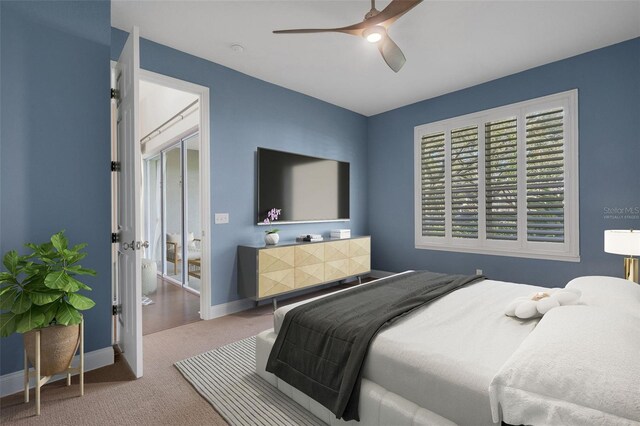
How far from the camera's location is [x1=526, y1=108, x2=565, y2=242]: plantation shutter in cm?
348

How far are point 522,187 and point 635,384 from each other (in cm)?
326

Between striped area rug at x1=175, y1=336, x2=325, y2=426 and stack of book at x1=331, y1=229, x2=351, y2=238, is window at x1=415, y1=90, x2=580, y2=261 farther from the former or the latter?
striped area rug at x1=175, y1=336, x2=325, y2=426

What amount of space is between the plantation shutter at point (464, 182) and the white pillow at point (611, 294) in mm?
2056

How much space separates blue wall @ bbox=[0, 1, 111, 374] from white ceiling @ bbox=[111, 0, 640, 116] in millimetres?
493

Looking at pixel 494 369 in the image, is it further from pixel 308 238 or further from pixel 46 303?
pixel 308 238

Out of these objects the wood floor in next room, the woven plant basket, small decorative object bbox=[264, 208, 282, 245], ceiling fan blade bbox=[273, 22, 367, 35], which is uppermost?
ceiling fan blade bbox=[273, 22, 367, 35]

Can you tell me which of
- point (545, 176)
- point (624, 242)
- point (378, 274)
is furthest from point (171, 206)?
point (624, 242)

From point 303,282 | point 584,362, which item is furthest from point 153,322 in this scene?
point 584,362

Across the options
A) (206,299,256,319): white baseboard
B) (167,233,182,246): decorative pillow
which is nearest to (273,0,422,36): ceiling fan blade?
(206,299,256,319): white baseboard

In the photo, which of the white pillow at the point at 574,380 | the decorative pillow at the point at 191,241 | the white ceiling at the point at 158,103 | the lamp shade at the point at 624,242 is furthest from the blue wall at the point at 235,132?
the lamp shade at the point at 624,242

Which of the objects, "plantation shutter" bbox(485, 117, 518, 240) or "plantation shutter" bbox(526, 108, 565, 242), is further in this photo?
"plantation shutter" bbox(485, 117, 518, 240)

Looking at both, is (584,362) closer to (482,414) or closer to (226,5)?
(482,414)

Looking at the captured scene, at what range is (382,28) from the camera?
2176mm

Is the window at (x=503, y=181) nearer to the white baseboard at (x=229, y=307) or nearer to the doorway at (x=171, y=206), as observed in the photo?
the white baseboard at (x=229, y=307)
